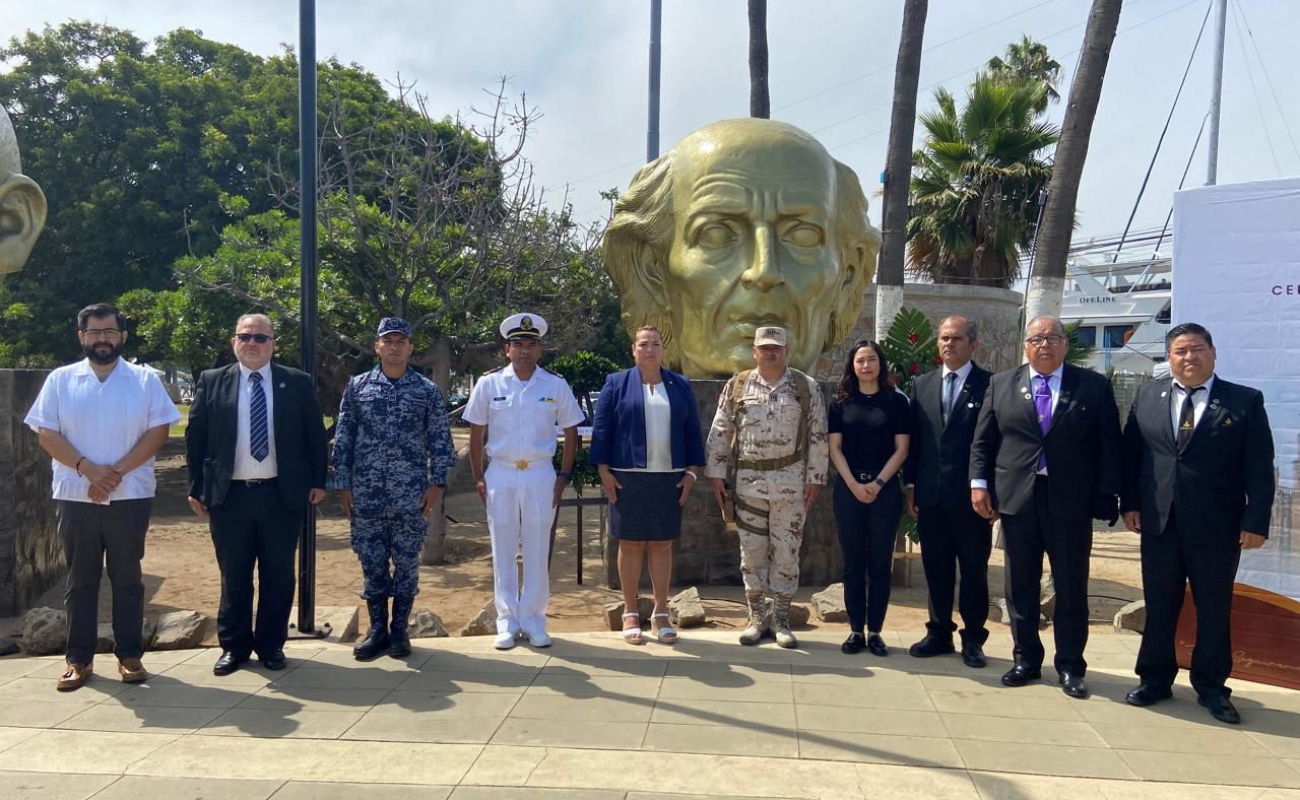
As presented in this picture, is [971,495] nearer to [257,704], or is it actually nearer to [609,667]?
[609,667]

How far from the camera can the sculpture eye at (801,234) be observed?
6.06 metres

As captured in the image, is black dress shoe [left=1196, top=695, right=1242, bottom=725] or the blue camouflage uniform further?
the blue camouflage uniform

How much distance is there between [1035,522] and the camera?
3.87 m

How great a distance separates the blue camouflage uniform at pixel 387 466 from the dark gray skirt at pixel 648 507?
0.88 metres

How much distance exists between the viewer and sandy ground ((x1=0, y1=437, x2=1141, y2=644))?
6160 mm

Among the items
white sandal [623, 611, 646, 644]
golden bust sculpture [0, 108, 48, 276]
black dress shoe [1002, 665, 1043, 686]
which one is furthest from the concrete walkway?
golden bust sculpture [0, 108, 48, 276]

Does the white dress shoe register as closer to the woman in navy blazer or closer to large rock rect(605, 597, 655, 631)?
the woman in navy blazer

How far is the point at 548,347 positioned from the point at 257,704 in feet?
23.0

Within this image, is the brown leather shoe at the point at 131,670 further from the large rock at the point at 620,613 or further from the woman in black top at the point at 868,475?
the woman in black top at the point at 868,475

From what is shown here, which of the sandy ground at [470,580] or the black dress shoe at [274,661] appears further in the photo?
the sandy ground at [470,580]

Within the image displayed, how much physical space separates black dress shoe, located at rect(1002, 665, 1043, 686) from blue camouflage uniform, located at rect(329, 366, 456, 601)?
8.86 feet

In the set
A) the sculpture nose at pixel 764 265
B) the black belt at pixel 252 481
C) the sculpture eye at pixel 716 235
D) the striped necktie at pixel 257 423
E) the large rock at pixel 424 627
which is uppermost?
the sculpture eye at pixel 716 235

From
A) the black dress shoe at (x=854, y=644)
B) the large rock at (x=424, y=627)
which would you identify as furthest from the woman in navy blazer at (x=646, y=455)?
the large rock at (x=424, y=627)

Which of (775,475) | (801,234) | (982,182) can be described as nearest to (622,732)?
(775,475)
